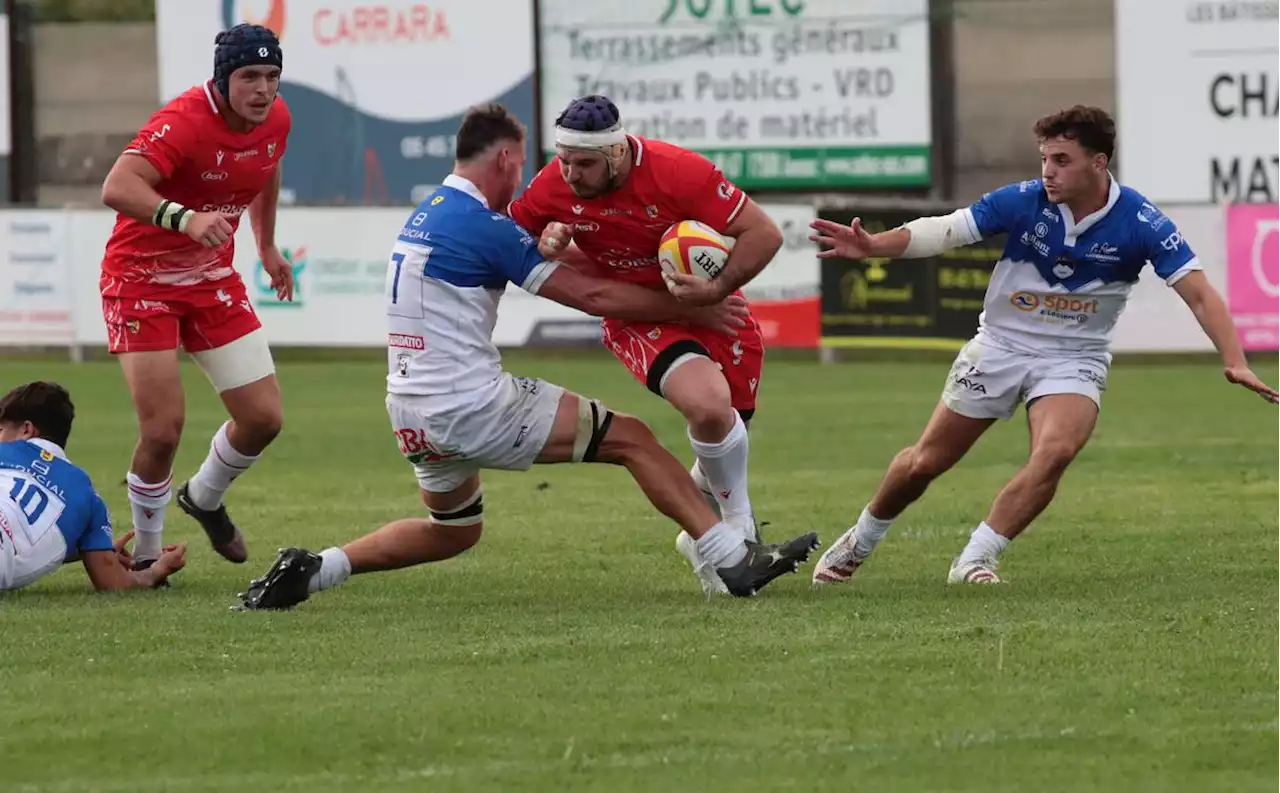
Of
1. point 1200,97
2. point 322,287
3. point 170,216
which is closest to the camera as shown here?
point 170,216

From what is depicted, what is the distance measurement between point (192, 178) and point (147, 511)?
136 centimetres

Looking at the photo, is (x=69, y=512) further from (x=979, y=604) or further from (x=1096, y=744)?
A: (x=1096, y=744)

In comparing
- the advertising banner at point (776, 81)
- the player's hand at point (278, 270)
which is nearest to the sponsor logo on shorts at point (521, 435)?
the player's hand at point (278, 270)

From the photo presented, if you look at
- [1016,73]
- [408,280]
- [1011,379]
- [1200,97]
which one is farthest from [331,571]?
[1016,73]

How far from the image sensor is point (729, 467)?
8.35m

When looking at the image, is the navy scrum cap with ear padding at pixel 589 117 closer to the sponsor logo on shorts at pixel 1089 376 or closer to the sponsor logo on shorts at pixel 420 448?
the sponsor logo on shorts at pixel 420 448

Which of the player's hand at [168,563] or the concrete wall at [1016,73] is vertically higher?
the concrete wall at [1016,73]

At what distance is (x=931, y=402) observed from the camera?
1844 centimetres

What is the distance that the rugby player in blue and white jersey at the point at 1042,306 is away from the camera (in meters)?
8.58

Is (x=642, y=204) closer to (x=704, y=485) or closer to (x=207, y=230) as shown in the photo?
(x=704, y=485)

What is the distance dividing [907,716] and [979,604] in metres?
2.04

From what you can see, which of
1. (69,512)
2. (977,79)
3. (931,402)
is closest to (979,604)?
(69,512)

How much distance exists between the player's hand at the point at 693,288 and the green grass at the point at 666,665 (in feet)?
3.54

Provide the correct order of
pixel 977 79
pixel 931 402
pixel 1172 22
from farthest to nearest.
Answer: pixel 977 79
pixel 1172 22
pixel 931 402
